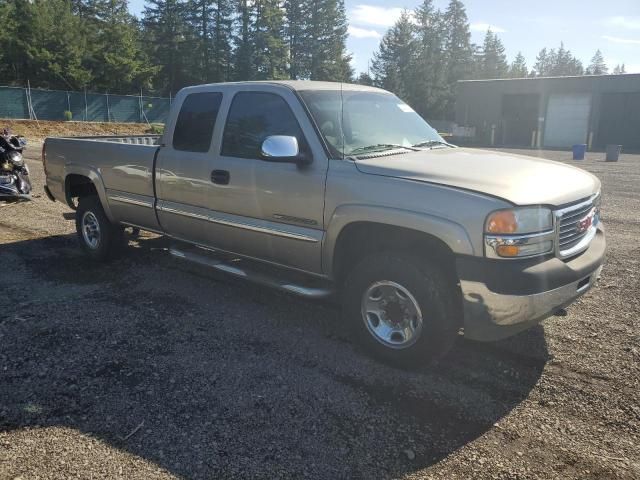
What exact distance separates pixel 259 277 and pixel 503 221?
2.18m

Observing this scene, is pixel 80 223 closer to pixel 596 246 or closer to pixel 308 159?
pixel 308 159

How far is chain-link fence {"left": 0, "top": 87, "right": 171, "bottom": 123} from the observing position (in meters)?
33.1

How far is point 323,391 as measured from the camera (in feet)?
11.4

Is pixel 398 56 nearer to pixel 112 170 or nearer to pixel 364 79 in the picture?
pixel 364 79

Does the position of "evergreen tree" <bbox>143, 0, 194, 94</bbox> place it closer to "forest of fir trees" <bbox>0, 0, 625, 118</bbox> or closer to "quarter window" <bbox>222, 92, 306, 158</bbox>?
"forest of fir trees" <bbox>0, 0, 625, 118</bbox>

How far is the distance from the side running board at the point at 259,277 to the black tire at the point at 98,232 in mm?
1295

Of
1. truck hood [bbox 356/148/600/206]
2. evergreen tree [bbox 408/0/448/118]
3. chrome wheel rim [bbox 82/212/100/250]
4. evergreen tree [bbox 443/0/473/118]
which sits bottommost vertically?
chrome wheel rim [bbox 82/212/100/250]

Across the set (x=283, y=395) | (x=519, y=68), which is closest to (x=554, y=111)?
(x=283, y=395)

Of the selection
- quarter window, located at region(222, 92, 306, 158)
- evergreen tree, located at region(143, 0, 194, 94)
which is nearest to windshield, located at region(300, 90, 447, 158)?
quarter window, located at region(222, 92, 306, 158)

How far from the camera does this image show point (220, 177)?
471 cm

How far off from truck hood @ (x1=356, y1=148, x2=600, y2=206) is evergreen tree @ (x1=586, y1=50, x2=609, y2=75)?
523ft

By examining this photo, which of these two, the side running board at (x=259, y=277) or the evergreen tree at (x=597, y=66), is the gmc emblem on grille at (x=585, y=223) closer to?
the side running board at (x=259, y=277)

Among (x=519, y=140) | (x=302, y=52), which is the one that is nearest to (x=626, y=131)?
(x=519, y=140)

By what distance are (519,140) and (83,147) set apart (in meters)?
45.1
